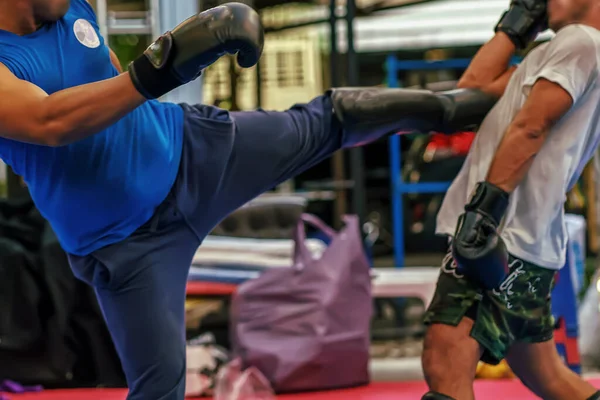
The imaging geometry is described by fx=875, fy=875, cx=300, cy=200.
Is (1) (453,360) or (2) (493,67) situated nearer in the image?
(1) (453,360)

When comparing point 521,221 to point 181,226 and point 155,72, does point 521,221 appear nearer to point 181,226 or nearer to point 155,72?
point 181,226

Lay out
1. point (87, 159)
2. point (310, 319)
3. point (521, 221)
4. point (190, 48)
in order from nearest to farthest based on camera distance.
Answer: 1. point (190, 48)
2. point (87, 159)
3. point (521, 221)
4. point (310, 319)

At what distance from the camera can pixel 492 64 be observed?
200 cm

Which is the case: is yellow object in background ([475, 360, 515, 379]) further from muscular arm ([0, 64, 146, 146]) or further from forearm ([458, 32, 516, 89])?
muscular arm ([0, 64, 146, 146])

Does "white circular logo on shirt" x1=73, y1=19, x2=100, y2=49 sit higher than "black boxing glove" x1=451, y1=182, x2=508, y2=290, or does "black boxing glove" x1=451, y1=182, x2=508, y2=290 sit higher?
"white circular logo on shirt" x1=73, y1=19, x2=100, y2=49

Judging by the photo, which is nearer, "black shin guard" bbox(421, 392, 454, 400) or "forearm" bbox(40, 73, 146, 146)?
"forearm" bbox(40, 73, 146, 146)

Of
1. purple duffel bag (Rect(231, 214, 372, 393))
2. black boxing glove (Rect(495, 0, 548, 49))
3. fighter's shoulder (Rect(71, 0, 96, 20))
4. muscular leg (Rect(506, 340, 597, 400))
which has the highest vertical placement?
fighter's shoulder (Rect(71, 0, 96, 20))

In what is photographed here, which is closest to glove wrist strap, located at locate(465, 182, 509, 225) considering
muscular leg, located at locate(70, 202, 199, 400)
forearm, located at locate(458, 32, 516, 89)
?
forearm, located at locate(458, 32, 516, 89)

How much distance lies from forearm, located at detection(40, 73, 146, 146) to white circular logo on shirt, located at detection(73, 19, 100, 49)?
26cm

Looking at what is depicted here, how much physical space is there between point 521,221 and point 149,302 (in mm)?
781

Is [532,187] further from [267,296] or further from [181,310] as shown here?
[267,296]

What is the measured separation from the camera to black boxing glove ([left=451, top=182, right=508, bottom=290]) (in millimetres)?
1695

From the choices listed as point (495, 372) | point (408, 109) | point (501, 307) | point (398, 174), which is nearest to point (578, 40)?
point (408, 109)

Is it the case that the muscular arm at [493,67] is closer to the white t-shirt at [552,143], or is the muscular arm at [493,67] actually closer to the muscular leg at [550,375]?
the white t-shirt at [552,143]
